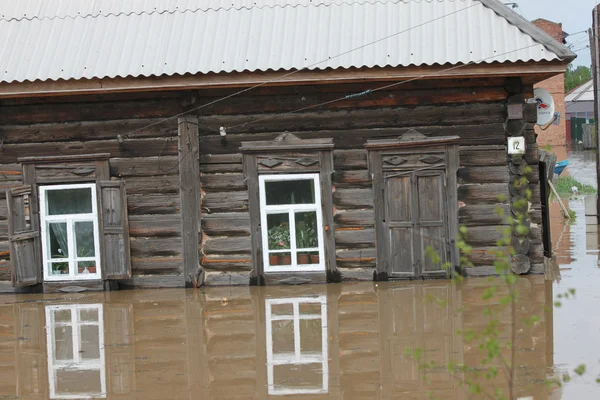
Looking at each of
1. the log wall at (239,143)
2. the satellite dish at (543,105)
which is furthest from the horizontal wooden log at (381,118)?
the satellite dish at (543,105)

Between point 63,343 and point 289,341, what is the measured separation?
2460 mm

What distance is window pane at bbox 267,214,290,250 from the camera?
42.1 feet

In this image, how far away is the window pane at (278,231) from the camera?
42.1 feet

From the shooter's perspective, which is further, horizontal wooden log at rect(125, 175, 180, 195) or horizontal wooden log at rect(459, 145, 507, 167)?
horizontal wooden log at rect(125, 175, 180, 195)

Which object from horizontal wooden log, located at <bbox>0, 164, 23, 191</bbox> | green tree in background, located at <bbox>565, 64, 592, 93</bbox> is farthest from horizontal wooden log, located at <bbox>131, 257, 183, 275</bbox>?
green tree in background, located at <bbox>565, 64, 592, 93</bbox>

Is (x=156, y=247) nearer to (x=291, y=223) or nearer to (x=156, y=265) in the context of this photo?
(x=156, y=265)

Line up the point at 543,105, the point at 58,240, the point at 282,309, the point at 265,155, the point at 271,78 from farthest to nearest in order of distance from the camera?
the point at 543,105, the point at 58,240, the point at 265,155, the point at 271,78, the point at 282,309

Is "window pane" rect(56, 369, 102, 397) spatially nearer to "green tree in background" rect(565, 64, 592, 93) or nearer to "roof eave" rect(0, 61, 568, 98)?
"roof eave" rect(0, 61, 568, 98)

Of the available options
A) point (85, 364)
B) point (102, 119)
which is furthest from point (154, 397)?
point (102, 119)

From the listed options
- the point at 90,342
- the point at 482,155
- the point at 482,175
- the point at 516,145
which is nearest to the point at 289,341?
the point at 90,342

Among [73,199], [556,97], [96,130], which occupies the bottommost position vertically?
[73,199]

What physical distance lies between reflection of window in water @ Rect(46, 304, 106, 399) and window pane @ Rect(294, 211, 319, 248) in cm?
302

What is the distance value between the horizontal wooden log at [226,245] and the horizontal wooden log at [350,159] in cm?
172

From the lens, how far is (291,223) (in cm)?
1276
